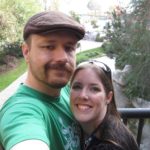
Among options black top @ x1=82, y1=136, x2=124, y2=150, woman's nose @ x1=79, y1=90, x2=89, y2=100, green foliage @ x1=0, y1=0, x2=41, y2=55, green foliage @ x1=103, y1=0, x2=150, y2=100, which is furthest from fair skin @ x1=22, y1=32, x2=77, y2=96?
green foliage @ x1=0, y1=0, x2=41, y2=55

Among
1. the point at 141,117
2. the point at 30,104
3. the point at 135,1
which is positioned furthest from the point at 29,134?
the point at 135,1

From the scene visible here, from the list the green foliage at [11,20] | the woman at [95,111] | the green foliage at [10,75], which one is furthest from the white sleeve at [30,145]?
the green foliage at [11,20]

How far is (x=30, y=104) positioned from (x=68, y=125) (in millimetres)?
215

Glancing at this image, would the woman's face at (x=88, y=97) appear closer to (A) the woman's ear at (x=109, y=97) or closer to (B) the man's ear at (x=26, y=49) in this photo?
(A) the woman's ear at (x=109, y=97)

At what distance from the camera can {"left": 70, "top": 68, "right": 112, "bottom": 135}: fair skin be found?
136 centimetres

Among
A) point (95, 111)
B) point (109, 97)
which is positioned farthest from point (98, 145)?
point (109, 97)

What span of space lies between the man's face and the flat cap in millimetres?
19

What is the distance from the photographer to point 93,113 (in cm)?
137

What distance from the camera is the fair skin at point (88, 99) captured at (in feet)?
4.47

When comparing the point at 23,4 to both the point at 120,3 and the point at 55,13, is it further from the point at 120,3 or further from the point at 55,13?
the point at 55,13

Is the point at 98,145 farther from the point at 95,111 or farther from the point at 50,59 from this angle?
the point at 50,59

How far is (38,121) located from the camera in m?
1.06

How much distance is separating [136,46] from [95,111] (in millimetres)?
9848

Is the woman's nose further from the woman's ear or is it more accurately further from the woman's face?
the woman's ear
